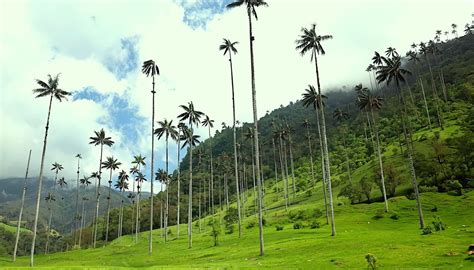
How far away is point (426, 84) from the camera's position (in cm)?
16225

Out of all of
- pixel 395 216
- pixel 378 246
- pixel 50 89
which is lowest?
pixel 378 246

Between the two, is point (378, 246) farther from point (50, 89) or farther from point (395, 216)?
point (50, 89)

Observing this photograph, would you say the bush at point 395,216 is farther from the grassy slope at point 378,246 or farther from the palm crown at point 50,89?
the palm crown at point 50,89

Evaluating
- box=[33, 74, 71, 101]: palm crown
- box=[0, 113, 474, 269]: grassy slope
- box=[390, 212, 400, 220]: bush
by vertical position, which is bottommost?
box=[0, 113, 474, 269]: grassy slope

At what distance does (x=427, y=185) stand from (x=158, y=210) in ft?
332

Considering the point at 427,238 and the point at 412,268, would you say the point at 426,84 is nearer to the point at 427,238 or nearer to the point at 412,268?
the point at 427,238

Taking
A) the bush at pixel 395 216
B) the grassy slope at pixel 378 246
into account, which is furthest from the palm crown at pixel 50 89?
the bush at pixel 395 216

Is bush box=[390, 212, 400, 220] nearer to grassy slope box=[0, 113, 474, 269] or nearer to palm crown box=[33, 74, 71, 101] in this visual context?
grassy slope box=[0, 113, 474, 269]

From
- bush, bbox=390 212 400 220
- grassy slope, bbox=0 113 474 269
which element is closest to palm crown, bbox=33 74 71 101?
grassy slope, bbox=0 113 474 269

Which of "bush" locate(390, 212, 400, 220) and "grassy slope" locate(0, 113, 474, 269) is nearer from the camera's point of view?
"grassy slope" locate(0, 113, 474, 269)

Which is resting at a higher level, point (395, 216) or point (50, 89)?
point (50, 89)

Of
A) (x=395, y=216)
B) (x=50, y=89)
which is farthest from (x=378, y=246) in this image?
(x=50, y=89)

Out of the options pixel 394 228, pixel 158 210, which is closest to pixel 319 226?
pixel 394 228

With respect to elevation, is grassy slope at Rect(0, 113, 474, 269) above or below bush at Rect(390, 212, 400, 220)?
below
